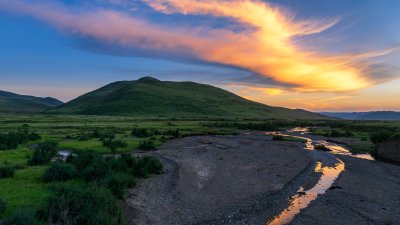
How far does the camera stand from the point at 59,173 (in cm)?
2184

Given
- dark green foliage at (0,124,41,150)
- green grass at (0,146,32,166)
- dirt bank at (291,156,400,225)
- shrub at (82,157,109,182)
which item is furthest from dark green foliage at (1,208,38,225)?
dark green foliage at (0,124,41,150)

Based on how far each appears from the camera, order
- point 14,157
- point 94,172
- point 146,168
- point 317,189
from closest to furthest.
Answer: point 94,172 → point 317,189 → point 146,168 → point 14,157

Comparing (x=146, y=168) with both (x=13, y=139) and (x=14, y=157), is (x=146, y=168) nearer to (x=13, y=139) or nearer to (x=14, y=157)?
(x=14, y=157)

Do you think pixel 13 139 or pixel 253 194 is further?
pixel 13 139

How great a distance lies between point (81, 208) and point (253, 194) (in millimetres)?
10776

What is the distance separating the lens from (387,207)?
63.0ft

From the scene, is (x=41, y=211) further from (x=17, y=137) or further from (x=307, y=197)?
(x=17, y=137)

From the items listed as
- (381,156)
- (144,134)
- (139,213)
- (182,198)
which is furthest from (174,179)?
(144,134)

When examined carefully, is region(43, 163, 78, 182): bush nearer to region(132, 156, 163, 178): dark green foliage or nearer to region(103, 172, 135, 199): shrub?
region(103, 172, 135, 199): shrub

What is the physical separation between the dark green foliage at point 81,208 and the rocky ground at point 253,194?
1405mm

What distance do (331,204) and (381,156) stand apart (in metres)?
25.3

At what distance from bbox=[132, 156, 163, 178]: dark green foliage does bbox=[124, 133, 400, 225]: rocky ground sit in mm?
965

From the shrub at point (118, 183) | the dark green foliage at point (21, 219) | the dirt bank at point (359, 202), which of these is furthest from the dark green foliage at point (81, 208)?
the dirt bank at point (359, 202)

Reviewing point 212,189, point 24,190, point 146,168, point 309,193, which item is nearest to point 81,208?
point 24,190
